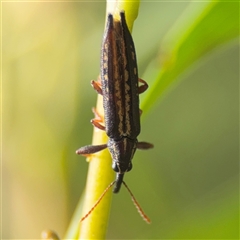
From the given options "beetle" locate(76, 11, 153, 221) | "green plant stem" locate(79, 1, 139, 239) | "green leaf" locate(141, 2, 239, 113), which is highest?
"green leaf" locate(141, 2, 239, 113)

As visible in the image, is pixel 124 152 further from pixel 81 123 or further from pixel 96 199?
pixel 81 123

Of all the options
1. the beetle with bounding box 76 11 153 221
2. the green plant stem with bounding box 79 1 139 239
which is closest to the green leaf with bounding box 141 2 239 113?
the beetle with bounding box 76 11 153 221

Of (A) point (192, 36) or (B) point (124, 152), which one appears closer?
(A) point (192, 36)

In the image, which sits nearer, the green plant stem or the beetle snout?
the green plant stem

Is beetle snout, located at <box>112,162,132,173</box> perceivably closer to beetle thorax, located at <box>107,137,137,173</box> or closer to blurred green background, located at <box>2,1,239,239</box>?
beetle thorax, located at <box>107,137,137,173</box>

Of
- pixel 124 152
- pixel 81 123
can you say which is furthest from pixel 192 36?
pixel 81 123

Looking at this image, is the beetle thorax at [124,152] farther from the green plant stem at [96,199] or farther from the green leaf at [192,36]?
the green plant stem at [96,199]

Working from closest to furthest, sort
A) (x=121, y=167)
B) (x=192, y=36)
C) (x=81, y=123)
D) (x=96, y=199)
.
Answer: (x=96, y=199)
(x=192, y=36)
(x=121, y=167)
(x=81, y=123)

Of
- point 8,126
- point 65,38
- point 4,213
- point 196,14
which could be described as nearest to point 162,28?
point 65,38

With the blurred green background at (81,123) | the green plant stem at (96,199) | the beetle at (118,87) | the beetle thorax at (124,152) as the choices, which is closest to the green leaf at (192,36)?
the beetle at (118,87)
